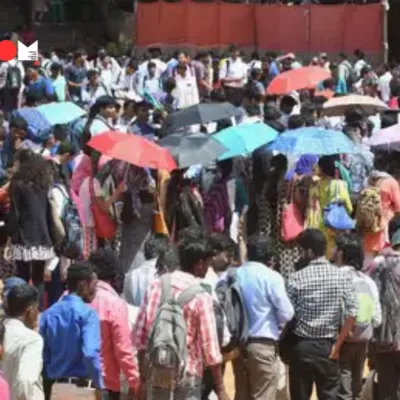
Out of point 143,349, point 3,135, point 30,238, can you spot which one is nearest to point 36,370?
point 143,349

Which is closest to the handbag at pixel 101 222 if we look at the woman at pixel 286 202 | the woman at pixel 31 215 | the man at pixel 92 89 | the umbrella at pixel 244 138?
the woman at pixel 31 215

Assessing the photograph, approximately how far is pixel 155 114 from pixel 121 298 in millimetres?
9096

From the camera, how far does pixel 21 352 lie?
324 inches

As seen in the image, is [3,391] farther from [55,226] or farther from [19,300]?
[55,226]

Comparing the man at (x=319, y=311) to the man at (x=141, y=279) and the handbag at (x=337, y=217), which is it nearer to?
the man at (x=141, y=279)

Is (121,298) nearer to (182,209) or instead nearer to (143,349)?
(143,349)

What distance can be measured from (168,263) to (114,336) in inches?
24.1

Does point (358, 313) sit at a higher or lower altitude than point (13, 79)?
higher

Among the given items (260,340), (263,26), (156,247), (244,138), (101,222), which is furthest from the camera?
(263,26)

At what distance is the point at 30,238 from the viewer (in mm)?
12125

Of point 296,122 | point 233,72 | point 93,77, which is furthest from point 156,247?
point 233,72

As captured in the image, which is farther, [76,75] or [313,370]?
[76,75]

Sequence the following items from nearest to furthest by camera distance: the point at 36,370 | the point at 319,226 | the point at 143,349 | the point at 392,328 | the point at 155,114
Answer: the point at 36,370 → the point at 143,349 → the point at 392,328 → the point at 319,226 → the point at 155,114

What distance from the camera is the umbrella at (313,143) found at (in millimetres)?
13562
